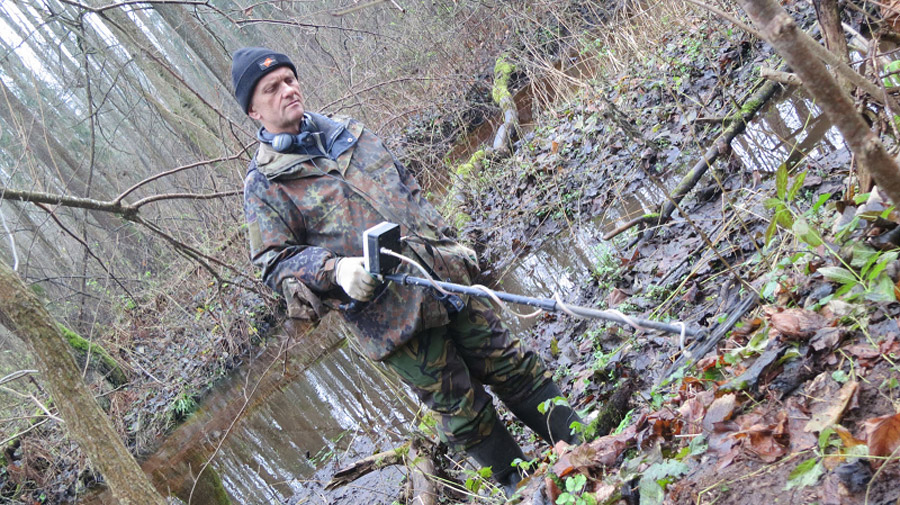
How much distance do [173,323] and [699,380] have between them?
10265 mm

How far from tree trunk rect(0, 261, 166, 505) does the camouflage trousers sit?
Answer: 194 cm

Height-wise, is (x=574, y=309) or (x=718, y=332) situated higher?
(x=574, y=309)

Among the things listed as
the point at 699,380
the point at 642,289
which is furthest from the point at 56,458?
the point at 699,380

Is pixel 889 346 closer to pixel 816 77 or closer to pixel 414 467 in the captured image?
pixel 816 77

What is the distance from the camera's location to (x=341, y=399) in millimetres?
6828

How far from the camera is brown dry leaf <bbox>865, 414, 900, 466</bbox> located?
1.56 m

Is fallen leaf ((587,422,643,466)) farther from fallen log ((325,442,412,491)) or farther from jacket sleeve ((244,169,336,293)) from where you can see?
fallen log ((325,442,412,491))

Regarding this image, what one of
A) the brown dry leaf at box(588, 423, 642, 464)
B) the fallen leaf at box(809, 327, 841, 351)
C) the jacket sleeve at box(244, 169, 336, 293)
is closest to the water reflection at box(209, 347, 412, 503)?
the jacket sleeve at box(244, 169, 336, 293)

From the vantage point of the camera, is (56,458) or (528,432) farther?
(56,458)

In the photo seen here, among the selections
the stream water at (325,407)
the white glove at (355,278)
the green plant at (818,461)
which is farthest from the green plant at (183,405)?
the green plant at (818,461)

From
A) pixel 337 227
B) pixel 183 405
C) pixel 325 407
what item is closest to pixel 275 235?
pixel 337 227

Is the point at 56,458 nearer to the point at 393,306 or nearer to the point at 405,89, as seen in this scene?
the point at 405,89

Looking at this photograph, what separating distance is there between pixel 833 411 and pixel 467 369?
1786mm

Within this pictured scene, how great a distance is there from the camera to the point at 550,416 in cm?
327
